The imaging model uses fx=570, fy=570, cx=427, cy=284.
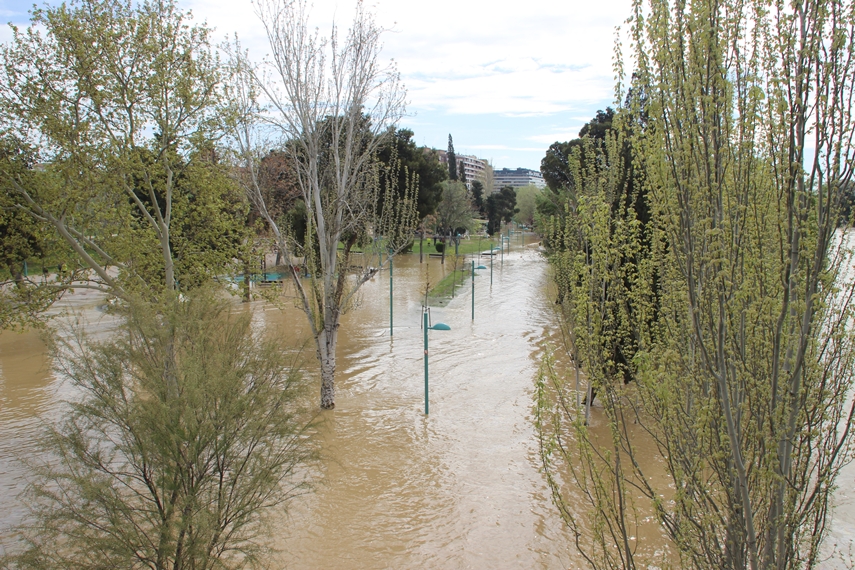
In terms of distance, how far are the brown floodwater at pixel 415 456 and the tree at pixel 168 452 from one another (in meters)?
0.95

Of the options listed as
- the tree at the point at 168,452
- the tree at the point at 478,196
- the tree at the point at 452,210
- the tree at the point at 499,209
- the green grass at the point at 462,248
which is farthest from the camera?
the tree at the point at 499,209

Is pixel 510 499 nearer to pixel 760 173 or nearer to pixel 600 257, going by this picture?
pixel 600 257

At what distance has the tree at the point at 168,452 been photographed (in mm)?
4703

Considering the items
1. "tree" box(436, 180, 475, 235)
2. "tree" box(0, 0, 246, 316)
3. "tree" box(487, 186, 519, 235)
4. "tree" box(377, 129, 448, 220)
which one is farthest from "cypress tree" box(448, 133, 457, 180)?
"tree" box(0, 0, 246, 316)

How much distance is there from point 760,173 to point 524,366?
1157 centimetres

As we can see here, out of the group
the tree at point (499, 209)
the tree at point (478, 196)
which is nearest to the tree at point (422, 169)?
the tree at point (478, 196)

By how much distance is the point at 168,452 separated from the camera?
501cm

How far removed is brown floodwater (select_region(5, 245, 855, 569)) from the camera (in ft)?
22.9

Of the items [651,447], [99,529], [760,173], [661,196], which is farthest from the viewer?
[651,447]

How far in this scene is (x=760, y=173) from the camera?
4012 mm

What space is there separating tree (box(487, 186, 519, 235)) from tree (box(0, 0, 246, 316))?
66.4 m

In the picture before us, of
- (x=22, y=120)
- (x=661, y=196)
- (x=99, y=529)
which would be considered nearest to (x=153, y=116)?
(x=22, y=120)

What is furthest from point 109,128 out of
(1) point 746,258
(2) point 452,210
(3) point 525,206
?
(3) point 525,206

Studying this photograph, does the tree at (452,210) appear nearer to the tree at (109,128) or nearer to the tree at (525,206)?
the tree at (525,206)
